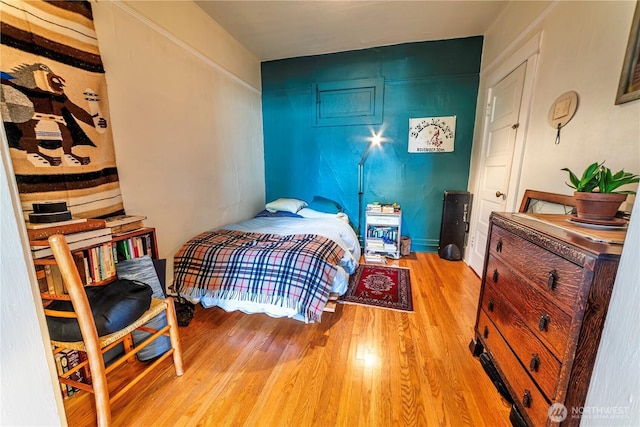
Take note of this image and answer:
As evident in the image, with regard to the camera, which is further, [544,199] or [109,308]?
[544,199]

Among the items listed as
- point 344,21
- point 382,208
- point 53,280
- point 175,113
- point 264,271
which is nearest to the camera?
point 53,280

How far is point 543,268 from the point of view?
0.90m

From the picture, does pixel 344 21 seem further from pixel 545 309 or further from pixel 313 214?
pixel 545 309

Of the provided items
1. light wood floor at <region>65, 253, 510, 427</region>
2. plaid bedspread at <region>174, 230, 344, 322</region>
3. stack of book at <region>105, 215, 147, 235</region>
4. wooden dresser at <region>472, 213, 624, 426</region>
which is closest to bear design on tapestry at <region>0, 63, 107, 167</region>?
stack of book at <region>105, 215, 147, 235</region>

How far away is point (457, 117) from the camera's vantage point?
295 cm

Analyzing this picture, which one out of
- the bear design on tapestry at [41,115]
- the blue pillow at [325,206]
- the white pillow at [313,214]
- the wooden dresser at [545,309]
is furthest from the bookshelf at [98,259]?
the blue pillow at [325,206]

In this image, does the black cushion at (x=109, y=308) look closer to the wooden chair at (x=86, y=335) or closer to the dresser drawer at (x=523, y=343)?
the wooden chair at (x=86, y=335)

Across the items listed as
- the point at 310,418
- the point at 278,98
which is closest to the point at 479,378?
the point at 310,418

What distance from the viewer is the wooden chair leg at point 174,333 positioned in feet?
4.16

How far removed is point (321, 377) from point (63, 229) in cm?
146

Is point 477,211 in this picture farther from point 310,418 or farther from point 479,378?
point 310,418

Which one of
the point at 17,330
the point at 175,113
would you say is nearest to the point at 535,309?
the point at 17,330

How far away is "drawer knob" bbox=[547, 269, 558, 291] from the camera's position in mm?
827

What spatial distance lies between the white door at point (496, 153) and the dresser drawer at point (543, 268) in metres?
1.26
